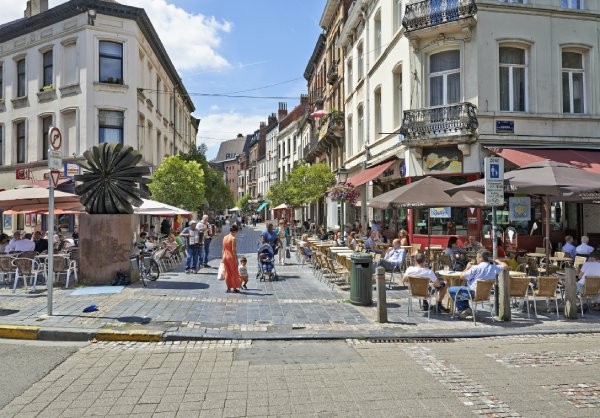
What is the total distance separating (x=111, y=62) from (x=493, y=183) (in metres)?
20.9

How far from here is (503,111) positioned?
16.6 metres

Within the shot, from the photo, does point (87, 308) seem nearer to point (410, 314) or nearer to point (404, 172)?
point (410, 314)

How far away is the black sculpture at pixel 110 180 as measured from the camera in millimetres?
12320

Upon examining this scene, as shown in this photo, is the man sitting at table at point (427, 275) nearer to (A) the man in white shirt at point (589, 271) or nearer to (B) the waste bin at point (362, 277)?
(B) the waste bin at point (362, 277)

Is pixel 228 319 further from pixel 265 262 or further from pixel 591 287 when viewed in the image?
pixel 591 287

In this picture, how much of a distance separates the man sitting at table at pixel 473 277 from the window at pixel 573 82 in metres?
11.0

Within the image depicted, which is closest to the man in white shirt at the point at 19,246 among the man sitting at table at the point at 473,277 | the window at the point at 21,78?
the man sitting at table at the point at 473,277

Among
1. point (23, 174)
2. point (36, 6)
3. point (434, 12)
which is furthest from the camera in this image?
point (36, 6)

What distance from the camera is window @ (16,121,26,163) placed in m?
26.7

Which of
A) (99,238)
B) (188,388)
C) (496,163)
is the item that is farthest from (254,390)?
(99,238)

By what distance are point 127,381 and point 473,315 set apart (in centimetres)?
586

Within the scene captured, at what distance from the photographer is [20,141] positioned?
2688cm

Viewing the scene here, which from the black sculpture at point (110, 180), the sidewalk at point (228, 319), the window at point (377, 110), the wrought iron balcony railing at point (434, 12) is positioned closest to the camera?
the sidewalk at point (228, 319)

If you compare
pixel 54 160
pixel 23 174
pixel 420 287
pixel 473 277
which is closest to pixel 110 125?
pixel 23 174
